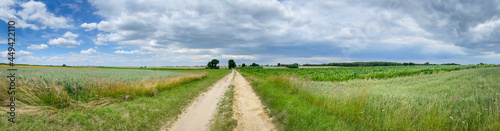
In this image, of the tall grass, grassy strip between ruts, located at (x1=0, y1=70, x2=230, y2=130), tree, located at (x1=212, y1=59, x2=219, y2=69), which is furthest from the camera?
tree, located at (x1=212, y1=59, x2=219, y2=69)

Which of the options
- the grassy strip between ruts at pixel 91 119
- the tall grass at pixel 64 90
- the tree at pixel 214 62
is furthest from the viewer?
the tree at pixel 214 62

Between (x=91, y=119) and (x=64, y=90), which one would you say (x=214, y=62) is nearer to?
(x=64, y=90)

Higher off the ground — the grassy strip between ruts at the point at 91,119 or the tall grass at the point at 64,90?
the tall grass at the point at 64,90

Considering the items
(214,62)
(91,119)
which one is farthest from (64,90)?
→ (214,62)

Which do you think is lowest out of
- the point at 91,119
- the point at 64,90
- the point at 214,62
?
the point at 91,119

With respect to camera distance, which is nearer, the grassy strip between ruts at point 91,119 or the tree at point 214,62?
the grassy strip between ruts at point 91,119

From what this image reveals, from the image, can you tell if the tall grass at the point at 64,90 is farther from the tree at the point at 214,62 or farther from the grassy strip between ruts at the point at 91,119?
the tree at the point at 214,62

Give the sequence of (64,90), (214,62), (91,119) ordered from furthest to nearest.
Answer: (214,62), (64,90), (91,119)

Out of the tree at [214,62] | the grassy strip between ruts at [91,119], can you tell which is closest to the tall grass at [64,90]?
the grassy strip between ruts at [91,119]

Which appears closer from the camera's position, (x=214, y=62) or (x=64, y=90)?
(x=64, y=90)

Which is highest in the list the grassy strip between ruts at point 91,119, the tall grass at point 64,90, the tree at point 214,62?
the tree at point 214,62

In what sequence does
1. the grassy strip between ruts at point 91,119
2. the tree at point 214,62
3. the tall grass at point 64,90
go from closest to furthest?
the grassy strip between ruts at point 91,119, the tall grass at point 64,90, the tree at point 214,62

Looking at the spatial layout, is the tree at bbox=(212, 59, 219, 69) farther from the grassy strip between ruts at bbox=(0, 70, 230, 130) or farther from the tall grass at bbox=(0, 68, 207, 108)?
the grassy strip between ruts at bbox=(0, 70, 230, 130)

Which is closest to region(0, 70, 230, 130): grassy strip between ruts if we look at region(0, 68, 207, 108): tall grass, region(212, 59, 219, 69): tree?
region(0, 68, 207, 108): tall grass
